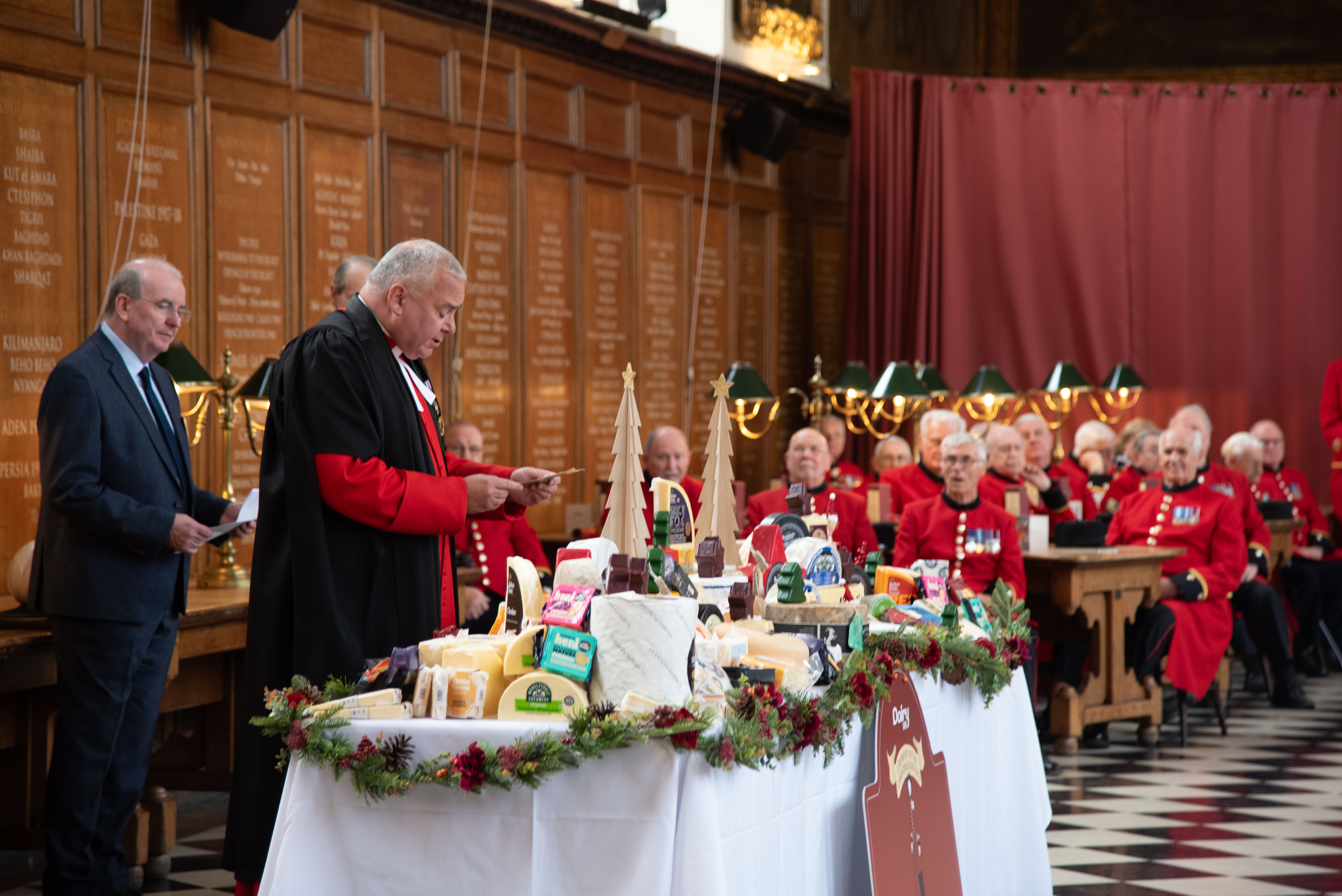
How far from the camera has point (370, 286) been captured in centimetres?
309

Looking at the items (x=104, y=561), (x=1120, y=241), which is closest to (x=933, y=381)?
(x=1120, y=241)

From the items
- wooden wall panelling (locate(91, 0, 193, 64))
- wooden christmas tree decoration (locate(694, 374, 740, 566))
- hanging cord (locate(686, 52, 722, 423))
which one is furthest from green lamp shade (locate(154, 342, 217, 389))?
hanging cord (locate(686, 52, 722, 423))

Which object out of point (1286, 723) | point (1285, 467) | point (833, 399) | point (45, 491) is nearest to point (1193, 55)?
point (1285, 467)

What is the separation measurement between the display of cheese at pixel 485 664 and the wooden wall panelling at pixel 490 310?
548 centimetres

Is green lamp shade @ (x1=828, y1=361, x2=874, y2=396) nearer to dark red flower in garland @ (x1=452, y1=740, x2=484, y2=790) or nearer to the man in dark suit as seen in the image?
the man in dark suit

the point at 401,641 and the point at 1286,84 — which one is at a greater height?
the point at 1286,84

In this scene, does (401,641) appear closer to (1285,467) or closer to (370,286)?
(370,286)

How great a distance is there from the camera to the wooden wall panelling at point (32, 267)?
18.5ft

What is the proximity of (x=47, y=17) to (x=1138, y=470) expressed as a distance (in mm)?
6259

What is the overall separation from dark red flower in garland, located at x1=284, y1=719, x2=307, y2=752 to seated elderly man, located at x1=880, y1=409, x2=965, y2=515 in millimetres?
5463

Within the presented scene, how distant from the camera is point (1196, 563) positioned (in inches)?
296

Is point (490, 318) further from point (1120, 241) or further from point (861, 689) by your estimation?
point (861, 689)

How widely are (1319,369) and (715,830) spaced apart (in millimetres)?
9837

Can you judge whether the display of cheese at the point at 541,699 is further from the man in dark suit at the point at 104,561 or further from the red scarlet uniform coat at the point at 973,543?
the red scarlet uniform coat at the point at 973,543
